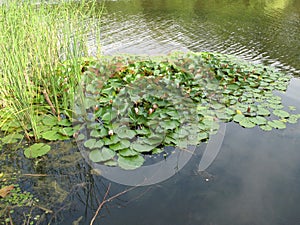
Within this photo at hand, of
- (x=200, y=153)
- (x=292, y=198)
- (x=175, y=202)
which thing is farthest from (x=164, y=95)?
(x=292, y=198)

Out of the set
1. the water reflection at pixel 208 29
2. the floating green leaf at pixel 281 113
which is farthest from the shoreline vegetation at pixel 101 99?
the water reflection at pixel 208 29

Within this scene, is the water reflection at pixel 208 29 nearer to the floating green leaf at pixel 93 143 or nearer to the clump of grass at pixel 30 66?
the clump of grass at pixel 30 66

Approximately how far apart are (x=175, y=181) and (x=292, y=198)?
102 centimetres

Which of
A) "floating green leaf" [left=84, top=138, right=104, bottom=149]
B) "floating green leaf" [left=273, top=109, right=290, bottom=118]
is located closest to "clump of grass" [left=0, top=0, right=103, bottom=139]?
"floating green leaf" [left=84, top=138, right=104, bottom=149]

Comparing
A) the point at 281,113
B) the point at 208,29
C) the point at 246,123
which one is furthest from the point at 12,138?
the point at 208,29

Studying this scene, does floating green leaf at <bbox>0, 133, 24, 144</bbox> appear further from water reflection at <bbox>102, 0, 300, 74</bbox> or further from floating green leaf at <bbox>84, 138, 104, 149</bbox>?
water reflection at <bbox>102, 0, 300, 74</bbox>

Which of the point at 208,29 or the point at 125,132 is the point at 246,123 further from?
the point at 208,29

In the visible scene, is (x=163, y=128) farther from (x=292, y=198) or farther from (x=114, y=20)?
(x=114, y=20)

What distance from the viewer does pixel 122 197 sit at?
7.98ft

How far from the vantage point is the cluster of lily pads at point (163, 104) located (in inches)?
116

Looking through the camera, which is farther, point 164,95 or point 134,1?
point 134,1

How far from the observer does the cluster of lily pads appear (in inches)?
116

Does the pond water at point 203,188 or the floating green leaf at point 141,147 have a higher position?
the floating green leaf at point 141,147

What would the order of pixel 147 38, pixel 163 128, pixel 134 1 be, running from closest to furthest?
pixel 163 128, pixel 147 38, pixel 134 1
